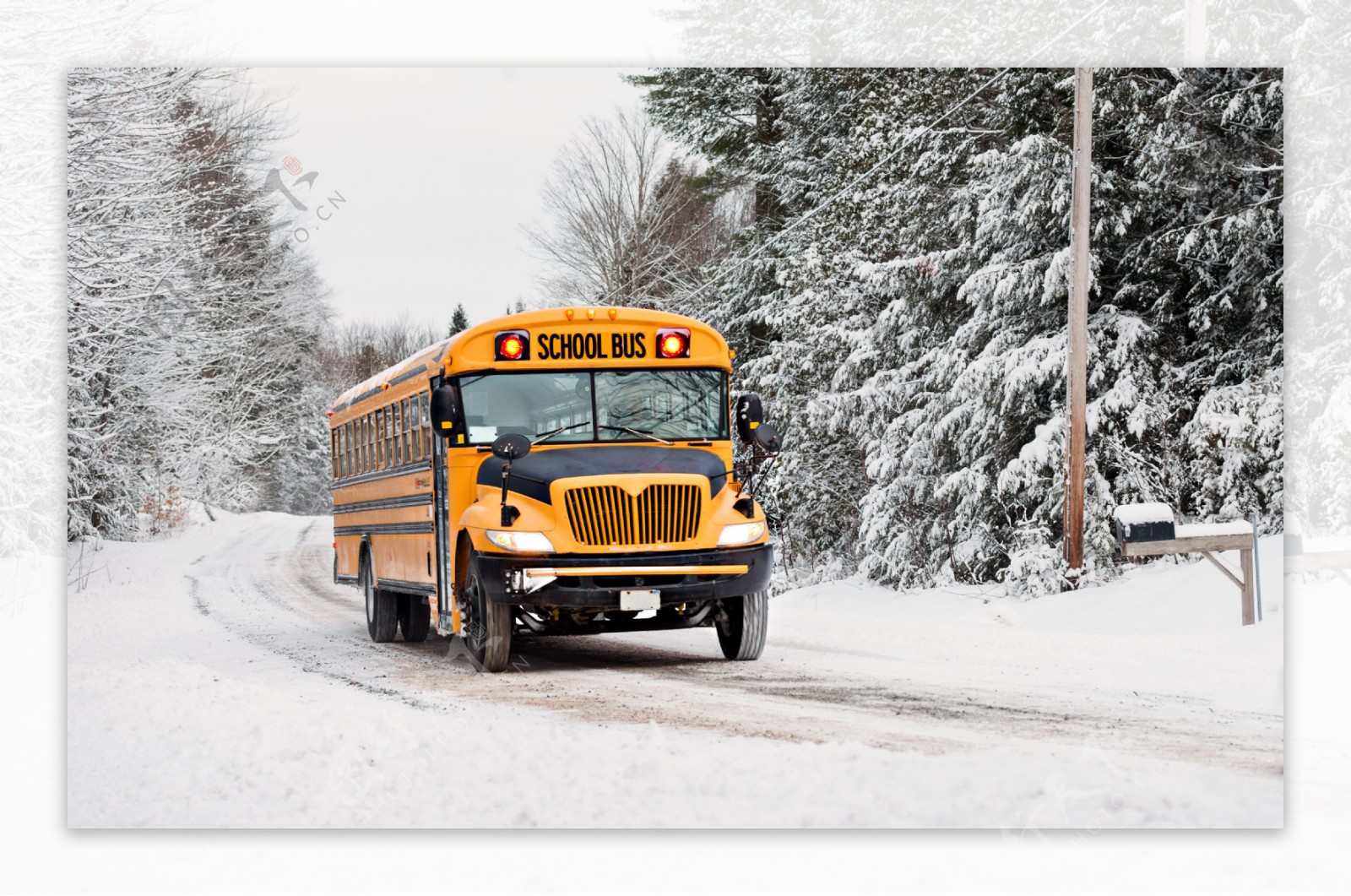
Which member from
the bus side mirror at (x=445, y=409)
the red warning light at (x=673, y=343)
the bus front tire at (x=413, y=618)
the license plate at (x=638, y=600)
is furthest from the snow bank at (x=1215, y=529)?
the bus front tire at (x=413, y=618)

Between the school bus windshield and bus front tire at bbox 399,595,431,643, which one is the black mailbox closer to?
the school bus windshield

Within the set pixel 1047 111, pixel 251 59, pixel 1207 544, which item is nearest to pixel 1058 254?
pixel 1047 111

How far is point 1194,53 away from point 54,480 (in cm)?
669

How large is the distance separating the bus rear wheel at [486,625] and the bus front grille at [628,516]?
27.2 inches

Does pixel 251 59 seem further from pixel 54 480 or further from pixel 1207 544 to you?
pixel 1207 544

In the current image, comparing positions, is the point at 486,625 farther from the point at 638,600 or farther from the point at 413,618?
the point at 413,618

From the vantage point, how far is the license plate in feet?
28.3

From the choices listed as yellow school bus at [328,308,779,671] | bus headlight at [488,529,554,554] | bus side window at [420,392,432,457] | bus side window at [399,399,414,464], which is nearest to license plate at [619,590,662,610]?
yellow school bus at [328,308,779,671]

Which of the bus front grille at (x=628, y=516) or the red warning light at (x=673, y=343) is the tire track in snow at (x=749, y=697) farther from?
the red warning light at (x=673, y=343)

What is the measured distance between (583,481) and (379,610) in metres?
4.00

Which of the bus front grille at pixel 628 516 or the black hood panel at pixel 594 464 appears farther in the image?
the black hood panel at pixel 594 464

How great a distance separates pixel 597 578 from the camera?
8633 mm

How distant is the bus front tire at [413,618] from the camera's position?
451 inches

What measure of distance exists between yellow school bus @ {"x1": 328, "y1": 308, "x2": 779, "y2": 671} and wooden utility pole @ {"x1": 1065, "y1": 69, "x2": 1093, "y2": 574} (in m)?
1.96
